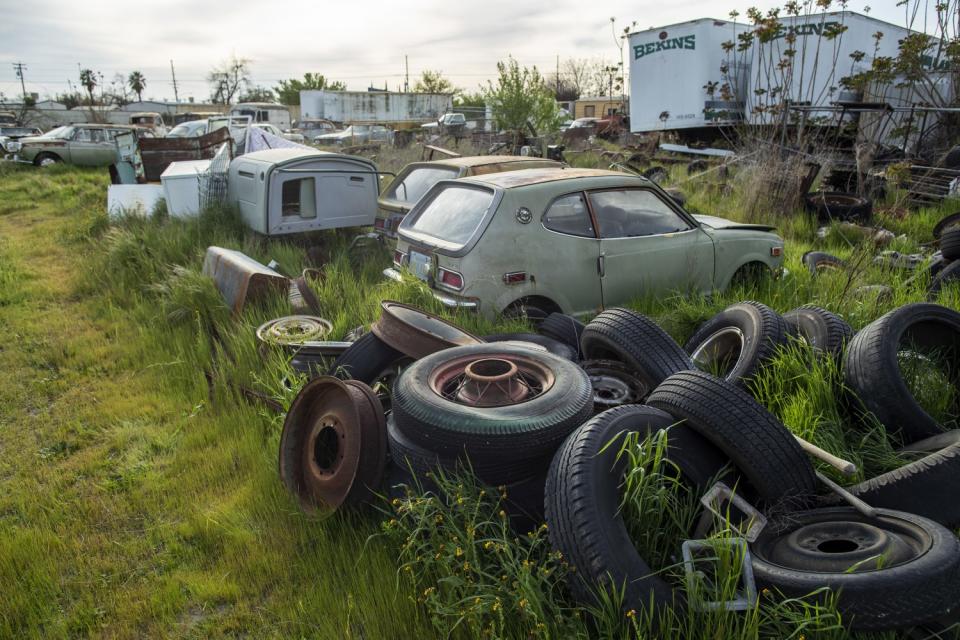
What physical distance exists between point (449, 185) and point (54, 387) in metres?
3.85

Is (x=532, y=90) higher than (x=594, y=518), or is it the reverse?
(x=532, y=90)

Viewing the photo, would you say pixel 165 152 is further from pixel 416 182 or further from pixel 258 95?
pixel 258 95

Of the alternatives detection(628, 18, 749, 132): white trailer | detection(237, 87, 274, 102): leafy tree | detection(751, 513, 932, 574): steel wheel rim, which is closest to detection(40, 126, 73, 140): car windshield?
detection(628, 18, 749, 132): white trailer

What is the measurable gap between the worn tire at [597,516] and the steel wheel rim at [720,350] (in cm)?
197

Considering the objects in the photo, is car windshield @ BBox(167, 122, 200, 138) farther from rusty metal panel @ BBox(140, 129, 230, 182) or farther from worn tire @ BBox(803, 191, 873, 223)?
worn tire @ BBox(803, 191, 873, 223)

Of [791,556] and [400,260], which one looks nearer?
[791,556]

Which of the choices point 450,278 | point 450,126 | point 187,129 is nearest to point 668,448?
point 450,278

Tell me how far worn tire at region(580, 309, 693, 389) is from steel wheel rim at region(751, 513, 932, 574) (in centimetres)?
128

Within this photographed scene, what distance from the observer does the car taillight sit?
493cm

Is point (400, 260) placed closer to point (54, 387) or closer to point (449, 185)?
point (449, 185)

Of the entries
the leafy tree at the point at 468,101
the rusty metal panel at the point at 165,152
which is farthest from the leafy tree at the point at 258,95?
the rusty metal panel at the point at 165,152

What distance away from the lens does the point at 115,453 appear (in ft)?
14.0

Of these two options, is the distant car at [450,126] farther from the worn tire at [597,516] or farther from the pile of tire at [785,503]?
the worn tire at [597,516]

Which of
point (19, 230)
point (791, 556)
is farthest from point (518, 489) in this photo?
point (19, 230)
